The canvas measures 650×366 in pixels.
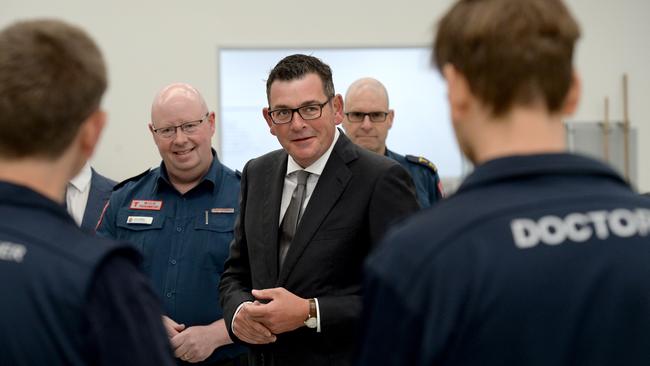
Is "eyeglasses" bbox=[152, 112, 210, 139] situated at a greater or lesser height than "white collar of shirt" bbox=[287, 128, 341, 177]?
greater

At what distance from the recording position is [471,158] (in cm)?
106

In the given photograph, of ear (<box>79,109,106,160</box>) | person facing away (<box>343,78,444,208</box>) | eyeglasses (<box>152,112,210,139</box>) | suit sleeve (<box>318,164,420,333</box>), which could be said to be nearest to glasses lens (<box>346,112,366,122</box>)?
person facing away (<box>343,78,444,208</box>)

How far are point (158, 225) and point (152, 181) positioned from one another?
0.25m

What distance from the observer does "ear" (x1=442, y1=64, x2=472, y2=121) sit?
3.39ft

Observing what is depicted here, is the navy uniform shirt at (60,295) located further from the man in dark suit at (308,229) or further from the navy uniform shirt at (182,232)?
the navy uniform shirt at (182,232)

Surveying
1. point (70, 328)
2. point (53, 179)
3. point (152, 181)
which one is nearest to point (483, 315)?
point (70, 328)

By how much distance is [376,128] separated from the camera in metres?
3.64

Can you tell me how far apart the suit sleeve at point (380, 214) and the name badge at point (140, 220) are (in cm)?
94

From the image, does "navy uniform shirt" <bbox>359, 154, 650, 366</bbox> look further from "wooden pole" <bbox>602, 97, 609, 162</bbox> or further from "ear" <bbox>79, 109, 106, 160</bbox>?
"wooden pole" <bbox>602, 97, 609, 162</bbox>

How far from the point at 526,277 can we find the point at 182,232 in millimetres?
1885

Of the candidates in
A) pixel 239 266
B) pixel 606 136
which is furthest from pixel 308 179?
pixel 606 136

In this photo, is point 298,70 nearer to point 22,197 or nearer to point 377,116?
point 22,197

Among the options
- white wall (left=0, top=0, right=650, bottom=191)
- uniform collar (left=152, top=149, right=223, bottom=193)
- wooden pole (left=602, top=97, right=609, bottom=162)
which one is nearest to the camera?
uniform collar (left=152, top=149, right=223, bottom=193)

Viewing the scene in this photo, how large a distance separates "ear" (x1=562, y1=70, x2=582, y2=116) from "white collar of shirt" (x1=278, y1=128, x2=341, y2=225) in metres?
1.20
